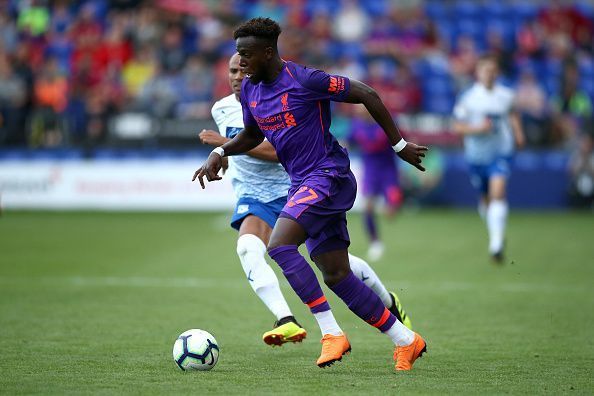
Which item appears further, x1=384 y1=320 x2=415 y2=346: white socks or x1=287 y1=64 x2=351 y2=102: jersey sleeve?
x1=384 y1=320 x2=415 y2=346: white socks

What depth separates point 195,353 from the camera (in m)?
6.47

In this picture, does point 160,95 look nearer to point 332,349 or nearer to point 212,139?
point 212,139

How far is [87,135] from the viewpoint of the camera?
2197 centimetres

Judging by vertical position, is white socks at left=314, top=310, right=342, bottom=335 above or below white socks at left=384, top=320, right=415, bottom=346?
above

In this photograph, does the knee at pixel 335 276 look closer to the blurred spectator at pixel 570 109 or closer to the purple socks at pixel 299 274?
the purple socks at pixel 299 274

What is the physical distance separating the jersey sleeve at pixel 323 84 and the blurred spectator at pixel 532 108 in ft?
50.1

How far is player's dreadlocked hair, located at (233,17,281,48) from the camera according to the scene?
21.0 ft

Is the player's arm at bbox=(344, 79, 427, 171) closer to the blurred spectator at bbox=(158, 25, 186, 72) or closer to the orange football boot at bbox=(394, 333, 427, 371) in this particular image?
the orange football boot at bbox=(394, 333, 427, 371)

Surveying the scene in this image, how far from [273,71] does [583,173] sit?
590 inches

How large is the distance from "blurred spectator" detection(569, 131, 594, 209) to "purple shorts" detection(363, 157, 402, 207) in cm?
605

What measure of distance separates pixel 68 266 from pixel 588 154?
37.3 ft

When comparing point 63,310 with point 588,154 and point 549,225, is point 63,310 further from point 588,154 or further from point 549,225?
point 588,154

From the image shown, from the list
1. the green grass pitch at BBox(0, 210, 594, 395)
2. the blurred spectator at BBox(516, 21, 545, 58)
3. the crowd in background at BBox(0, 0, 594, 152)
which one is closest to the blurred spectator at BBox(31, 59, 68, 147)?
the crowd in background at BBox(0, 0, 594, 152)

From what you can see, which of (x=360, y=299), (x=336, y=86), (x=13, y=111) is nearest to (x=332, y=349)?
(x=360, y=299)
